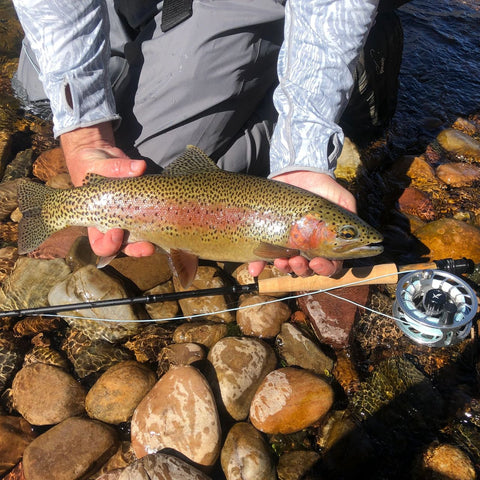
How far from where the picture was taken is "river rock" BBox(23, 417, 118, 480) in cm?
283

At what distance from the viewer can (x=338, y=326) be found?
363cm

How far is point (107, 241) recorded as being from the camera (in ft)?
9.91

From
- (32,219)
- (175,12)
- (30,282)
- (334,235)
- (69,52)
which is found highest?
(175,12)

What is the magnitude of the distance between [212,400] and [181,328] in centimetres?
85

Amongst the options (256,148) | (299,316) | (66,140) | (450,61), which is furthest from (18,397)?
(450,61)

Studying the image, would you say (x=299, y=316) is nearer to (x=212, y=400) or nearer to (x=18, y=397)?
(x=212, y=400)

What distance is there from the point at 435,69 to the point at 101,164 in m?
6.62

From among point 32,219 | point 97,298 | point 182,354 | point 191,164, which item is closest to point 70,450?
point 182,354

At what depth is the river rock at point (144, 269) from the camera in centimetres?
380

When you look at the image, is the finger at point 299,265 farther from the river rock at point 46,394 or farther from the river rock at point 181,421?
the river rock at point 46,394

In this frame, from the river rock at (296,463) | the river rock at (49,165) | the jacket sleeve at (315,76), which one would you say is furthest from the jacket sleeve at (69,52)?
the river rock at (296,463)

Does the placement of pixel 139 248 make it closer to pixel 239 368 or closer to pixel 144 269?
pixel 144 269

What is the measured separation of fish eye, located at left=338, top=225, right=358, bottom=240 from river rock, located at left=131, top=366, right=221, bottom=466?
150 centimetres

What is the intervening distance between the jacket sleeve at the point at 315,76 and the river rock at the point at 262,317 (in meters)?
1.22
